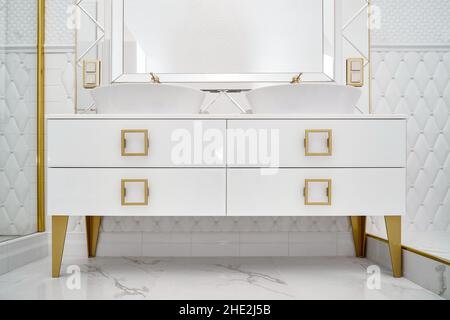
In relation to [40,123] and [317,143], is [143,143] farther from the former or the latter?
[40,123]

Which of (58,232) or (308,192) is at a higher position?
(308,192)

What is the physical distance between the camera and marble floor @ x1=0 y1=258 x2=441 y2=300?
0.97m

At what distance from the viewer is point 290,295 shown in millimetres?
970

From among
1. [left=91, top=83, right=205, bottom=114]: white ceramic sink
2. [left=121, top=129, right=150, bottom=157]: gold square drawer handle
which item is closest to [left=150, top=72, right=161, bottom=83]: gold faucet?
[left=91, top=83, right=205, bottom=114]: white ceramic sink

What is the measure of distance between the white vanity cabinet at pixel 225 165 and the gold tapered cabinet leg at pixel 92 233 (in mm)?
417

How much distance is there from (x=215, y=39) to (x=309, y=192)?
2.90ft

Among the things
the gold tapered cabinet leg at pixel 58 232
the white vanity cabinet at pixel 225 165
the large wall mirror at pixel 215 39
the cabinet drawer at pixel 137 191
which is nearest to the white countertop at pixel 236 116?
the white vanity cabinet at pixel 225 165

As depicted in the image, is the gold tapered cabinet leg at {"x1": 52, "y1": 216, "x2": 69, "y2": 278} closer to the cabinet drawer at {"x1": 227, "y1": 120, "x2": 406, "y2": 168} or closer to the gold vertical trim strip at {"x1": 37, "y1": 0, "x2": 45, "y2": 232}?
the gold vertical trim strip at {"x1": 37, "y1": 0, "x2": 45, "y2": 232}

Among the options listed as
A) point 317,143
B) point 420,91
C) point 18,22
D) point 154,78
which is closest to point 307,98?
point 317,143

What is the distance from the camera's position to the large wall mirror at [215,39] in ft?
4.73

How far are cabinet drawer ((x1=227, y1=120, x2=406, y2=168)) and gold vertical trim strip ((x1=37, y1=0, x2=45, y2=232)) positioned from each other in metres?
1.01

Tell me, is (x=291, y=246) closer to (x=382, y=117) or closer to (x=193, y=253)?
(x=193, y=253)

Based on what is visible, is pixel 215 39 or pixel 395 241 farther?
pixel 215 39

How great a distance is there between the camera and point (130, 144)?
3.35 feet
